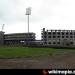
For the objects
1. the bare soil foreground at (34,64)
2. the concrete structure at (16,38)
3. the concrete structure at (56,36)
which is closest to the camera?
the bare soil foreground at (34,64)

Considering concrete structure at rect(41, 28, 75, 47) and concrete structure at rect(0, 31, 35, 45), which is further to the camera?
concrete structure at rect(0, 31, 35, 45)

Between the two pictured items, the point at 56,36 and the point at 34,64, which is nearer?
the point at 34,64

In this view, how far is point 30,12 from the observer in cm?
15125

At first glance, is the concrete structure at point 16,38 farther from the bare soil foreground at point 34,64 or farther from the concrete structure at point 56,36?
the bare soil foreground at point 34,64

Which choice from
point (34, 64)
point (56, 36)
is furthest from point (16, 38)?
point (34, 64)

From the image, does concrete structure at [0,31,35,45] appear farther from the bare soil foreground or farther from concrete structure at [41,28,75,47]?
the bare soil foreground

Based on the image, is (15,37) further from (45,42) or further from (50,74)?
(50,74)

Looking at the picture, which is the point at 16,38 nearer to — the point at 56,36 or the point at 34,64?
the point at 56,36

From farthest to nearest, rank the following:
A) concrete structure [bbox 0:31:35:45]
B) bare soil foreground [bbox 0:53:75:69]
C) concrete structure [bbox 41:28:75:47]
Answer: concrete structure [bbox 0:31:35:45] < concrete structure [bbox 41:28:75:47] < bare soil foreground [bbox 0:53:75:69]

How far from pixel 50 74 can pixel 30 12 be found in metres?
142

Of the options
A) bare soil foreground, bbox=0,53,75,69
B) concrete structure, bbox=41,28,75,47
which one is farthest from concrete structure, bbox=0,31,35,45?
bare soil foreground, bbox=0,53,75,69

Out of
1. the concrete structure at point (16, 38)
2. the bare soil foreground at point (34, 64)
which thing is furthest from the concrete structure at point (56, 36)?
the bare soil foreground at point (34, 64)

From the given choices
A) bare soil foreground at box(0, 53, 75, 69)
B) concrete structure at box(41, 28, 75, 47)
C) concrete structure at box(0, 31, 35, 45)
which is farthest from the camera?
concrete structure at box(0, 31, 35, 45)

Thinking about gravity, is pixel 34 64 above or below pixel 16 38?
below
